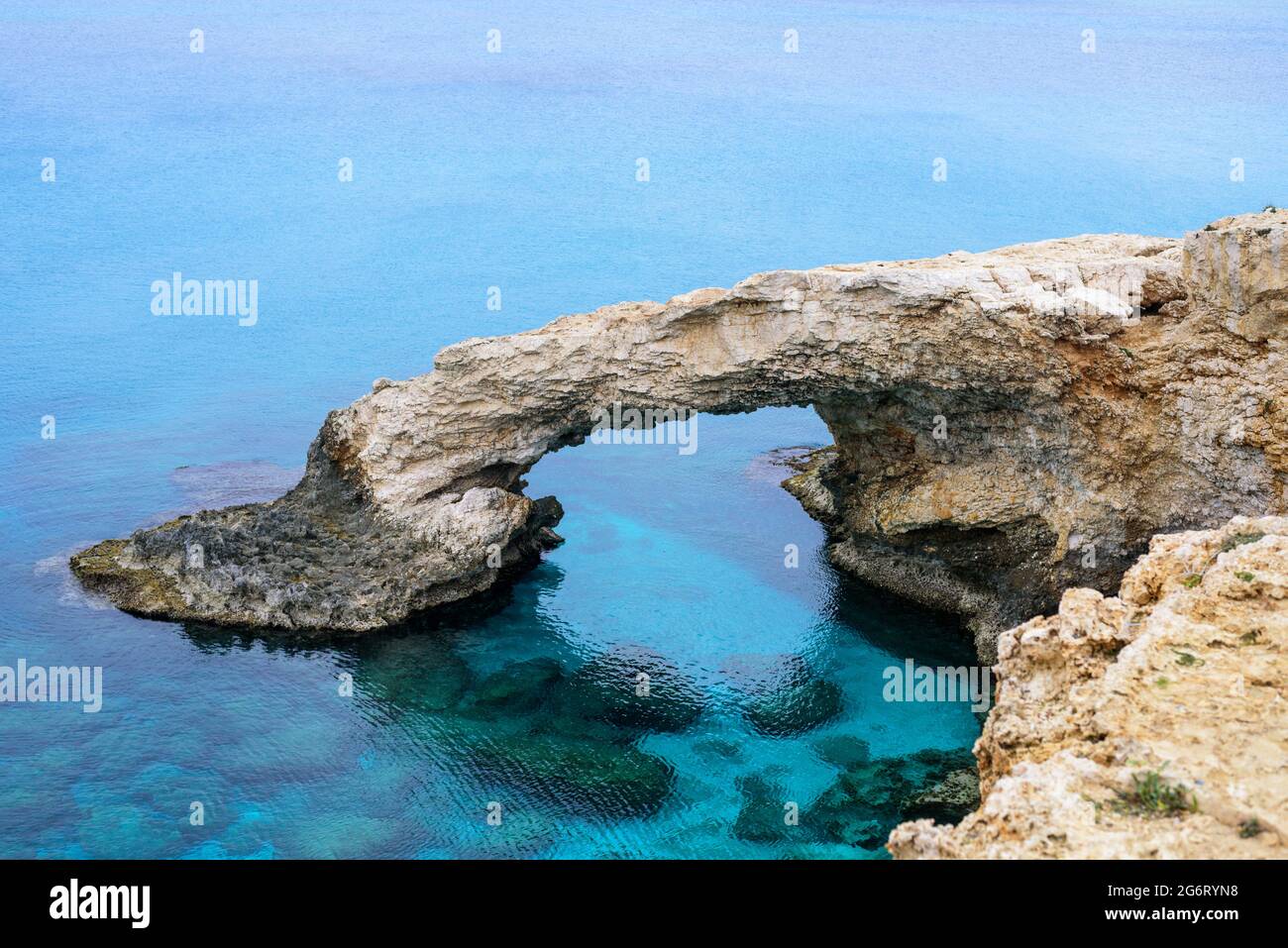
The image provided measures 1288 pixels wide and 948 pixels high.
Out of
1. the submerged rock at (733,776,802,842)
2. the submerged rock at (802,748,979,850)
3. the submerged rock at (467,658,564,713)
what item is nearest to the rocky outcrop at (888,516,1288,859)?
the submerged rock at (802,748,979,850)

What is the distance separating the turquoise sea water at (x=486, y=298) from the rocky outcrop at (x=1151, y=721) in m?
7.06

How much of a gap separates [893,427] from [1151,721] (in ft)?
47.1

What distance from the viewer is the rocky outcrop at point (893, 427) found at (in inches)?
877

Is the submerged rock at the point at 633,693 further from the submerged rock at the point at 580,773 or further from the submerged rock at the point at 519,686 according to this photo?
the submerged rock at the point at 580,773

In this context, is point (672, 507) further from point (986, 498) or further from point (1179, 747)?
point (1179, 747)

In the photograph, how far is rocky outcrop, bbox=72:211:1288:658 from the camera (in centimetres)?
2228

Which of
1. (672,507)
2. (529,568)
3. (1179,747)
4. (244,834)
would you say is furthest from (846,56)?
(1179,747)

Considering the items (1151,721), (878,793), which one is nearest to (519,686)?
(878,793)

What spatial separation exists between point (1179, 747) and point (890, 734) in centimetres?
1203

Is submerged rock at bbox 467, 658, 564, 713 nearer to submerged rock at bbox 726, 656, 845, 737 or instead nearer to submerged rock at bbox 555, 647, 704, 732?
submerged rock at bbox 555, 647, 704, 732

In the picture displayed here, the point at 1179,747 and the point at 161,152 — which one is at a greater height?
the point at 161,152

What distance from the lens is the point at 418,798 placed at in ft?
73.8

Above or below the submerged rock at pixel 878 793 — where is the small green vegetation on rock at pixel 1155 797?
above

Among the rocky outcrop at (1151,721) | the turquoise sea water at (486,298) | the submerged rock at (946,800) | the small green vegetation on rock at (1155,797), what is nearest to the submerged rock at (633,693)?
the turquoise sea water at (486,298)
